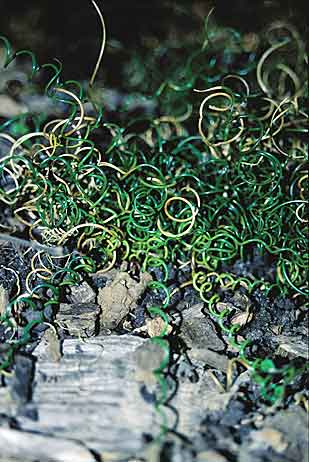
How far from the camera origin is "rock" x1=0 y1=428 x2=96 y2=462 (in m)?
0.60

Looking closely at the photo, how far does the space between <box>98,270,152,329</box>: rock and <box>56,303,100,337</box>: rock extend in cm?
1

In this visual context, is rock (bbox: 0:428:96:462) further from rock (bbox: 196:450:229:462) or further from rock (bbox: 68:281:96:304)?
rock (bbox: 68:281:96:304)

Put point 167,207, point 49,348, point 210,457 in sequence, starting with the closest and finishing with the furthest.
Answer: point 210,457
point 49,348
point 167,207

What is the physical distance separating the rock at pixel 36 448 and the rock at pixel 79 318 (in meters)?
0.19

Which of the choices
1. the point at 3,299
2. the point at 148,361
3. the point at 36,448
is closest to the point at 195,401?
the point at 148,361

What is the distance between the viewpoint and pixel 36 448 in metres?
0.61

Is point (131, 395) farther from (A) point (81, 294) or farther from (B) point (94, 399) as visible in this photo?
(A) point (81, 294)

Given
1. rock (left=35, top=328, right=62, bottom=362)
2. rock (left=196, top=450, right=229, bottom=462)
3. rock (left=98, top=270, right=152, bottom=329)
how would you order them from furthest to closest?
rock (left=98, top=270, right=152, bottom=329) → rock (left=35, top=328, right=62, bottom=362) → rock (left=196, top=450, right=229, bottom=462)

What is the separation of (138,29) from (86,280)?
0.65 m

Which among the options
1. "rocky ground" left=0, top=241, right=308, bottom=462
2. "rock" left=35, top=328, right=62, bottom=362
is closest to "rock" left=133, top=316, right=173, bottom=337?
"rocky ground" left=0, top=241, right=308, bottom=462

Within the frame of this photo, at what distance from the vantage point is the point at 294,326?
871 mm

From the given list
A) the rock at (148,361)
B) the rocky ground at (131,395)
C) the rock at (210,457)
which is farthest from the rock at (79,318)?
the rock at (210,457)

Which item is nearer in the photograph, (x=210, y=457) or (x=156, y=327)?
(x=210, y=457)

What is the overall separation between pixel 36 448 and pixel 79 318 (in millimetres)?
228
